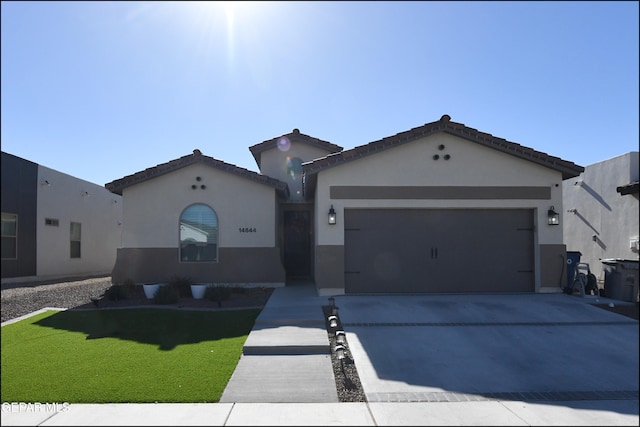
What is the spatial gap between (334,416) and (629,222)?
41.4 ft

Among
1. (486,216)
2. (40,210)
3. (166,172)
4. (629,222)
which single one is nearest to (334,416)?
(486,216)

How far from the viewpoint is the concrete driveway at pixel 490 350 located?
4.99 meters

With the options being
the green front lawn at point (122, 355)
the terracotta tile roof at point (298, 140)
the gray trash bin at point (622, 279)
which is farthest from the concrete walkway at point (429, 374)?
the terracotta tile roof at point (298, 140)

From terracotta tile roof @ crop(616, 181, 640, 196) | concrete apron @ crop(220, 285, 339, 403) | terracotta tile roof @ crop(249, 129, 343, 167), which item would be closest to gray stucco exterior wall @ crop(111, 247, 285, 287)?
concrete apron @ crop(220, 285, 339, 403)

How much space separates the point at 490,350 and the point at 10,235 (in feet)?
52.5

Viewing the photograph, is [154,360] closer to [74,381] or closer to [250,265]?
[74,381]

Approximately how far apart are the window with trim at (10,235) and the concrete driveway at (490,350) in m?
12.3

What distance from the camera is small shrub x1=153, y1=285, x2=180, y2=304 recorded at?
10.1 metres

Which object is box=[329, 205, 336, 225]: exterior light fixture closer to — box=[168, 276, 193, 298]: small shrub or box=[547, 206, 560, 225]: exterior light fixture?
box=[168, 276, 193, 298]: small shrub

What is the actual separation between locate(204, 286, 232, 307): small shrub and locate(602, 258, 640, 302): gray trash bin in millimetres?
9491

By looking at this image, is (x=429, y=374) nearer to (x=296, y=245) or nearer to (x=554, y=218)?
(x=554, y=218)

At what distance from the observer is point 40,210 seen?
1567 cm

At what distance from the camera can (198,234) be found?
41.5 ft

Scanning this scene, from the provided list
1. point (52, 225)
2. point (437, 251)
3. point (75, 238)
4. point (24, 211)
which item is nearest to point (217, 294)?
point (437, 251)
